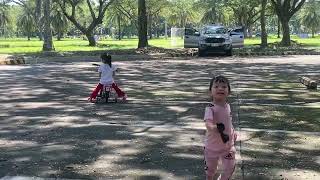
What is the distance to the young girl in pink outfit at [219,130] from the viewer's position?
4.66m

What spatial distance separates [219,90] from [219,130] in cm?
36

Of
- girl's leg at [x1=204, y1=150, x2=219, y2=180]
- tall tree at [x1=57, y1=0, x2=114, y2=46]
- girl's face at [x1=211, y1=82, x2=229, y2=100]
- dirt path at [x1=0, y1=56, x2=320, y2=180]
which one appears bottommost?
dirt path at [x1=0, y1=56, x2=320, y2=180]

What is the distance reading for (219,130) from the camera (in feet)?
15.2

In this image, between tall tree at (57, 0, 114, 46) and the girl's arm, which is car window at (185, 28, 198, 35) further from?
the girl's arm

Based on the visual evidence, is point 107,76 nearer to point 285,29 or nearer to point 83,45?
point 285,29

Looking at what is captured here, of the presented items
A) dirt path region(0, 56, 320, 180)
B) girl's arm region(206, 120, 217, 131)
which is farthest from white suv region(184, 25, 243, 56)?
girl's arm region(206, 120, 217, 131)

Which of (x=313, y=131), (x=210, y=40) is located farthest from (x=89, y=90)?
(x=210, y=40)

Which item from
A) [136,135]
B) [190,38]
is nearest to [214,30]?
[190,38]

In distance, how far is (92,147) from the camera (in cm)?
692

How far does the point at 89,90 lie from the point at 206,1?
68030 mm

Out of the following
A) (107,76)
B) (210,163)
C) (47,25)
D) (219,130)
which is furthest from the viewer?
(47,25)

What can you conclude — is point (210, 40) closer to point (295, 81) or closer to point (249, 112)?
point (295, 81)

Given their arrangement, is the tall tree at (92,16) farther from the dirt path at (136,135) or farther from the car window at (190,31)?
the dirt path at (136,135)

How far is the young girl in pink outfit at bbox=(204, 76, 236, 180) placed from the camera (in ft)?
15.3
